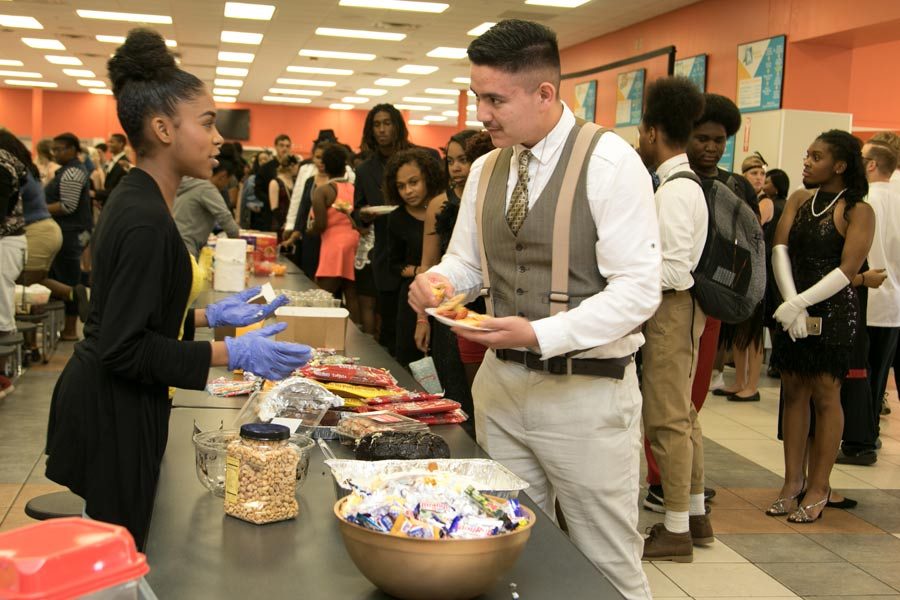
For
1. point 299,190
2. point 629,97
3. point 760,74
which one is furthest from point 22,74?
point 760,74

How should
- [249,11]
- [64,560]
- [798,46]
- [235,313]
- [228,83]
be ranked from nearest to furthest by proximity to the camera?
[64,560]
[235,313]
[798,46]
[249,11]
[228,83]

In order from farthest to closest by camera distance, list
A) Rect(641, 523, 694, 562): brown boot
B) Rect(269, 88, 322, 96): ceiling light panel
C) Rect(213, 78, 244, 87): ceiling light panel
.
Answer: Rect(269, 88, 322, 96): ceiling light panel
Rect(213, 78, 244, 87): ceiling light panel
Rect(641, 523, 694, 562): brown boot

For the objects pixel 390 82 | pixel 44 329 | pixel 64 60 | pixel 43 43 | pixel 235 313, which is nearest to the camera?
pixel 235 313

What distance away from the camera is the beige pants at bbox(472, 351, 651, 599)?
2143mm

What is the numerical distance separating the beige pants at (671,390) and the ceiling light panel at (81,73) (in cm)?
1919

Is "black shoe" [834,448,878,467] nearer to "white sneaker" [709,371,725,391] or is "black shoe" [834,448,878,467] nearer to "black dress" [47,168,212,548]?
"white sneaker" [709,371,725,391]

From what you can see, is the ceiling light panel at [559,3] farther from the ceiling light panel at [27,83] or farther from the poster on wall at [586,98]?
the ceiling light panel at [27,83]

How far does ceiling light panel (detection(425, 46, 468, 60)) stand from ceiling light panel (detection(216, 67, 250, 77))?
496 cm

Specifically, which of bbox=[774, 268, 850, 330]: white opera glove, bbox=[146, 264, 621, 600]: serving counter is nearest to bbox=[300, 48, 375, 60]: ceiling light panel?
bbox=[774, 268, 850, 330]: white opera glove

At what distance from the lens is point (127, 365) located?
70.9 inches

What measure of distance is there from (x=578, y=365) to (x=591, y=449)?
0.64ft

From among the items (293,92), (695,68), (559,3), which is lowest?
(695,68)

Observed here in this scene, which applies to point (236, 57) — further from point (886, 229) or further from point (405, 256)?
point (886, 229)

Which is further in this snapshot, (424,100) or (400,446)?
(424,100)
